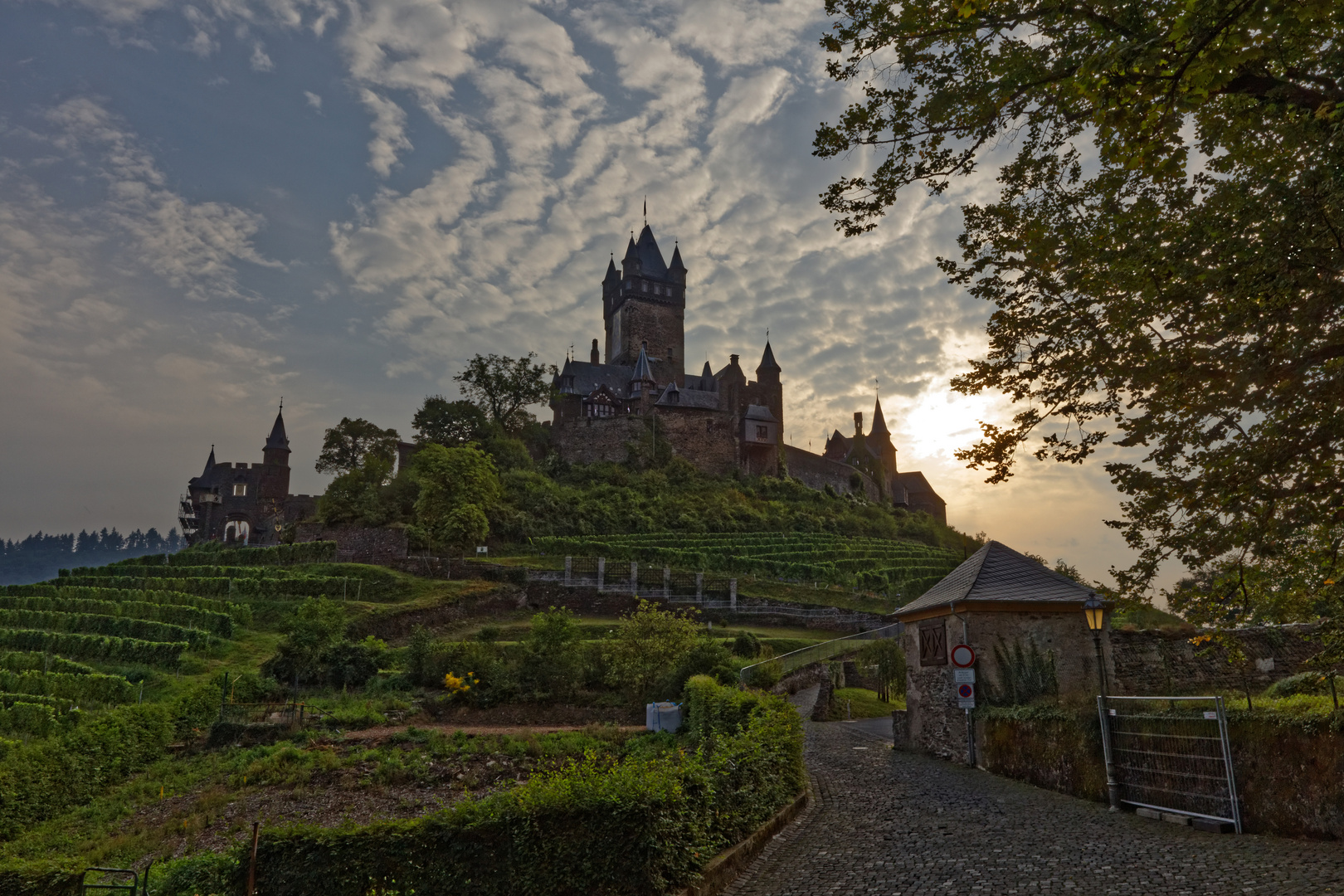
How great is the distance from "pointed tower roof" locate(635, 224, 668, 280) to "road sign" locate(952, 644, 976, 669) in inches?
2583

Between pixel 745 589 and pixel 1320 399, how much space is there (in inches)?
1283

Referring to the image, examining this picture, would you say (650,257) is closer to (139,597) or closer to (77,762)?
(139,597)

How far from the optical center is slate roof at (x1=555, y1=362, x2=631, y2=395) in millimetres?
69562

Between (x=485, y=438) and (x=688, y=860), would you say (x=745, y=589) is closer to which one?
(x=485, y=438)

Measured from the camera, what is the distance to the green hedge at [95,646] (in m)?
23.8

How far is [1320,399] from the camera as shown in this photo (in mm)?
Result: 7172

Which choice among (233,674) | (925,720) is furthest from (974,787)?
(233,674)

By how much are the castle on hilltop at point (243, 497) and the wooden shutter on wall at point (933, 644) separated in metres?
56.3

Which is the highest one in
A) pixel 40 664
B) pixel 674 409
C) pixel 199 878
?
pixel 674 409

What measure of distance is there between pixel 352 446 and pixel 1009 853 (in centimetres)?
5922

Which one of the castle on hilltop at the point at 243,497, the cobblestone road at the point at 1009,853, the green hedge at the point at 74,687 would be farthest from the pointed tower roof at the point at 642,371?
the cobblestone road at the point at 1009,853

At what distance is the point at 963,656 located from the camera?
591 inches

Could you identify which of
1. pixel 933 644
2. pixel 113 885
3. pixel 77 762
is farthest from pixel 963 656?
pixel 77 762

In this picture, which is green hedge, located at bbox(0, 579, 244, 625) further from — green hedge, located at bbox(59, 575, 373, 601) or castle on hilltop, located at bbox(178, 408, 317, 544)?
castle on hilltop, located at bbox(178, 408, 317, 544)
